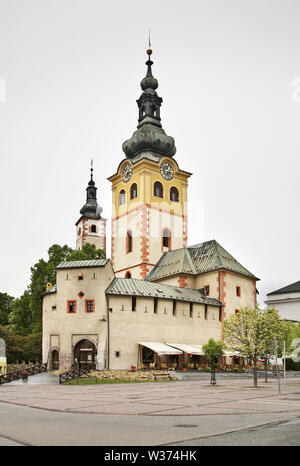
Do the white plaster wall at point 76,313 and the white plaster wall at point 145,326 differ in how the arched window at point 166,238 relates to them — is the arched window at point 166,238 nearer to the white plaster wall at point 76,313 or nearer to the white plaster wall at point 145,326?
Answer: the white plaster wall at point 145,326

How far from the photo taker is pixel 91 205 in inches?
4781

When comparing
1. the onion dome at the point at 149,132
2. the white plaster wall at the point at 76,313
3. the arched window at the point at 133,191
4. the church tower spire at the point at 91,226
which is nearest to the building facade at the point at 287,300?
the onion dome at the point at 149,132

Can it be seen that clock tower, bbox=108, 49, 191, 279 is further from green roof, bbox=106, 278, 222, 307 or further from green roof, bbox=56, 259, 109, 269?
green roof, bbox=56, 259, 109, 269

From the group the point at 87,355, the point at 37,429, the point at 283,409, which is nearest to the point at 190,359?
the point at 87,355

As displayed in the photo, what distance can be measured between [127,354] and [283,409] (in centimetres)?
3261

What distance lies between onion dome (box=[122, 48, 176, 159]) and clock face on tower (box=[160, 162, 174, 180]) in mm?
1467

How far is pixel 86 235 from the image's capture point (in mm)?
118562

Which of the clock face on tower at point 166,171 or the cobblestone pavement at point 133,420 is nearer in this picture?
the cobblestone pavement at point 133,420

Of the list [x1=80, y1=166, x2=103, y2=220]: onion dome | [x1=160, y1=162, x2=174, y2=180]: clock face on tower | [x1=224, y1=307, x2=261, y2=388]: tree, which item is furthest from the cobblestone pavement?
[x1=80, y1=166, x2=103, y2=220]: onion dome

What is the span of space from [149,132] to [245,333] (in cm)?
4401

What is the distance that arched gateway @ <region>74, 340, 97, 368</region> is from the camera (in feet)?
157

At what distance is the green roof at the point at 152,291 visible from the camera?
5003 cm

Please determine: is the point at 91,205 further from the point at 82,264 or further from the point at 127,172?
the point at 82,264

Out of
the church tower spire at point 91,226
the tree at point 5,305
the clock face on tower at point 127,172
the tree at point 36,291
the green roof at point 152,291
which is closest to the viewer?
the green roof at point 152,291
